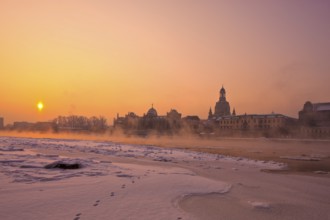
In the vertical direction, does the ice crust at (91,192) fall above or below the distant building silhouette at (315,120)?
below

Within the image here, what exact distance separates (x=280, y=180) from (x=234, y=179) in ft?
9.13

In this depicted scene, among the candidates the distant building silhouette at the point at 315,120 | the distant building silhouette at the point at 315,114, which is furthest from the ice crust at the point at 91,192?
the distant building silhouette at the point at 315,114

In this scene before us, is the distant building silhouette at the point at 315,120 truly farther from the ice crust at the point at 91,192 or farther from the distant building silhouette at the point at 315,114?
the ice crust at the point at 91,192

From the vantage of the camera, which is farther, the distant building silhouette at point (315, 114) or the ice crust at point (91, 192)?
the distant building silhouette at point (315, 114)

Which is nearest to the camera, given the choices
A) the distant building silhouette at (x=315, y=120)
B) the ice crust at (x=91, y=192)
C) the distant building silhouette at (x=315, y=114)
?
the ice crust at (x=91, y=192)

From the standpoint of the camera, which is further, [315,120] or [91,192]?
[315,120]

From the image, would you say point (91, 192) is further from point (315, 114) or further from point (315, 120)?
point (315, 114)

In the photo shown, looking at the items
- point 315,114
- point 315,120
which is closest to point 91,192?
point 315,120

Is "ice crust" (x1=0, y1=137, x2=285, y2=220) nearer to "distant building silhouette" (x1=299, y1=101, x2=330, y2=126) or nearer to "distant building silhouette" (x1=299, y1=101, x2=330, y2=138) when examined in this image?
"distant building silhouette" (x1=299, y1=101, x2=330, y2=138)

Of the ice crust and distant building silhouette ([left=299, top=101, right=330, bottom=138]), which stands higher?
distant building silhouette ([left=299, top=101, right=330, bottom=138])

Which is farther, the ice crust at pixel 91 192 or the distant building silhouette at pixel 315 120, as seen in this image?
the distant building silhouette at pixel 315 120

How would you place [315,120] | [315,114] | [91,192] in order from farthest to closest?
[315,114], [315,120], [91,192]

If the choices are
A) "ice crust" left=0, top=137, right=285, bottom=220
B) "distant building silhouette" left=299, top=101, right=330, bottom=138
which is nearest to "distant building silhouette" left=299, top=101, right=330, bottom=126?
"distant building silhouette" left=299, top=101, right=330, bottom=138

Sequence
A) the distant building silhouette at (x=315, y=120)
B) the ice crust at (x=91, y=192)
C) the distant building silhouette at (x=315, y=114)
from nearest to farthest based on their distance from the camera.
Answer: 1. the ice crust at (x=91, y=192)
2. the distant building silhouette at (x=315, y=120)
3. the distant building silhouette at (x=315, y=114)
